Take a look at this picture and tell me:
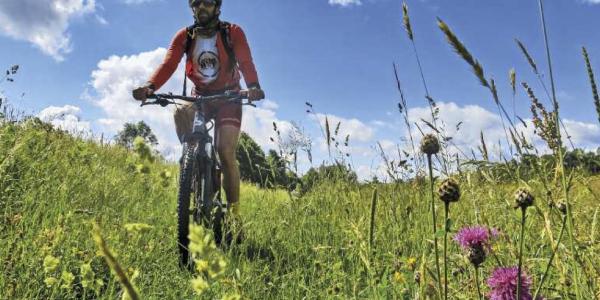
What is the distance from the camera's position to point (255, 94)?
4617 mm

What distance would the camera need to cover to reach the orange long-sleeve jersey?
527cm

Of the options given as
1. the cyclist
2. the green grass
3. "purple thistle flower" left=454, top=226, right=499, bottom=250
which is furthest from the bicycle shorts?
"purple thistle flower" left=454, top=226, right=499, bottom=250

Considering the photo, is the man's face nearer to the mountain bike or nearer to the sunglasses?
the sunglasses

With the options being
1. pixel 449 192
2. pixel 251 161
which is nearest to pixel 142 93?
pixel 449 192

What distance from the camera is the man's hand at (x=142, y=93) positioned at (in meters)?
4.62


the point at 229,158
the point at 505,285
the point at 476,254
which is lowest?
the point at 505,285

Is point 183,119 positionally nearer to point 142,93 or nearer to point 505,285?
point 142,93

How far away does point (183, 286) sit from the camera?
307 centimetres

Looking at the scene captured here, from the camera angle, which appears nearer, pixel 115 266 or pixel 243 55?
pixel 115 266

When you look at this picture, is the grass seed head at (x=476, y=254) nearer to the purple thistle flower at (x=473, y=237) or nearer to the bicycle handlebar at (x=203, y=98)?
the purple thistle flower at (x=473, y=237)

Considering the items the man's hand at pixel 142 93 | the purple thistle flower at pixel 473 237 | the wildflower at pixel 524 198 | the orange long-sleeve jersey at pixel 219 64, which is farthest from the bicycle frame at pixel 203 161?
the wildflower at pixel 524 198

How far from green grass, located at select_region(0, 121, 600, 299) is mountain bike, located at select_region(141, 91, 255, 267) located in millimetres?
250

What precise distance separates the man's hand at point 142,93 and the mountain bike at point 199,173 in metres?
0.05

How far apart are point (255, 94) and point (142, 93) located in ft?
3.66
